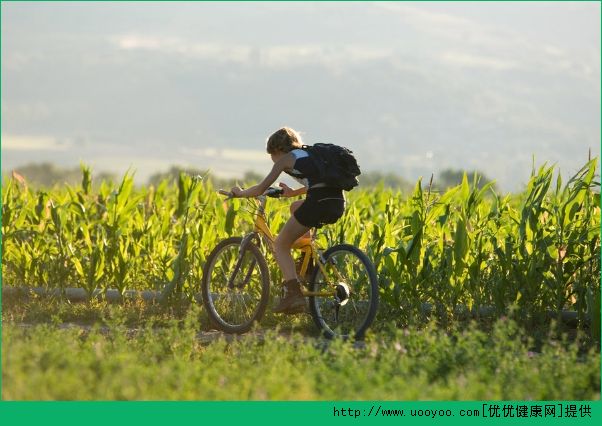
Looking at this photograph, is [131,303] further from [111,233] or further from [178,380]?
[178,380]

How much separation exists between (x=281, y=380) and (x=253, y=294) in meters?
3.23

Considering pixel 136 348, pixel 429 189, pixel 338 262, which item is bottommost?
pixel 136 348

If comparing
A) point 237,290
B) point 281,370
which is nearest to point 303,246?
point 237,290

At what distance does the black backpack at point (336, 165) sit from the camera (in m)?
7.82

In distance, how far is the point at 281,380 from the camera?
5848 millimetres

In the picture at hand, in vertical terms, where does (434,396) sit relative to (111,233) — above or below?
below

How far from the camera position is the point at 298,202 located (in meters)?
8.11

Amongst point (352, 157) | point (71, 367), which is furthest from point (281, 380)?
point (352, 157)

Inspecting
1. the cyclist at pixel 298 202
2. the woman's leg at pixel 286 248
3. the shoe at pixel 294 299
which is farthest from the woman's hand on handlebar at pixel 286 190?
the shoe at pixel 294 299

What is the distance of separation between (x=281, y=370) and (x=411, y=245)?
268cm

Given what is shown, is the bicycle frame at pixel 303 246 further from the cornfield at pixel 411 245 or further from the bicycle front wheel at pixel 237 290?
the cornfield at pixel 411 245

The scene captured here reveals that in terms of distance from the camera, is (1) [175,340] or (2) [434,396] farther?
(1) [175,340]

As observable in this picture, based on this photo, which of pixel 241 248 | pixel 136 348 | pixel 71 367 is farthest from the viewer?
pixel 241 248

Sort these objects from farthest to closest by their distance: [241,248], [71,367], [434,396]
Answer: [241,248] < [71,367] < [434,396]
